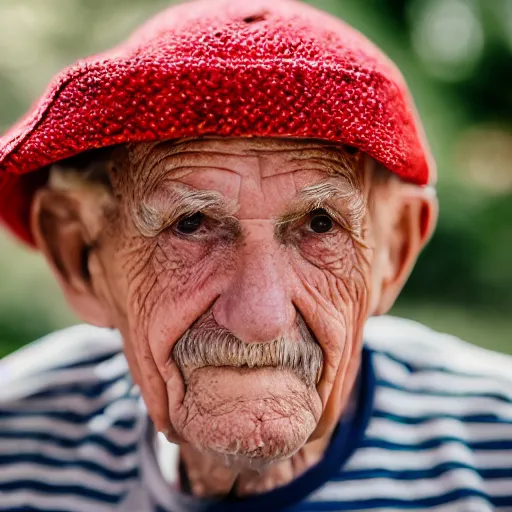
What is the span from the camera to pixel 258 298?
1.33 m

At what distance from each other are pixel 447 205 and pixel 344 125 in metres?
2.76

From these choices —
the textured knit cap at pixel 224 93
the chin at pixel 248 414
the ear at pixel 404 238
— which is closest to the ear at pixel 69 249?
the textured knit cap at pixel 224 93

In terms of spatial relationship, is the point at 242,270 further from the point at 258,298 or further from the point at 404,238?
the point at 404,238

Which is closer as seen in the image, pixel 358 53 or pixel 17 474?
pixel 358 53

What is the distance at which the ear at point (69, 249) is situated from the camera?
1646 millimetres

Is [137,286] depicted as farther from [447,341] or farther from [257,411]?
[447,341]

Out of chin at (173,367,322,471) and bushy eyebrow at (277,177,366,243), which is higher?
bushy eyebrow at (277,177,366,243)

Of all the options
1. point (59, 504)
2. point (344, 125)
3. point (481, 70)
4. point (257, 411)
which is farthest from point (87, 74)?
point (481, 70)

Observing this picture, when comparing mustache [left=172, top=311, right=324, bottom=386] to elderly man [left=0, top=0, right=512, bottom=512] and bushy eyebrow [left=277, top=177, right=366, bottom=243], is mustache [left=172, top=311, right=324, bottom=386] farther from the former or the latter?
bushy eyebrow [left=277, top=177, right=366, bottom=243]

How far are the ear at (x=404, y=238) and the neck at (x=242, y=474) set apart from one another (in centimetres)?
39

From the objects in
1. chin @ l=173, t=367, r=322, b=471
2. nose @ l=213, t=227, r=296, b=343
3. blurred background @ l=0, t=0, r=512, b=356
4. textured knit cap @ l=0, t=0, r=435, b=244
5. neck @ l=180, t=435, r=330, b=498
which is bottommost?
neck @ l=180, t=435, r=330, b=498

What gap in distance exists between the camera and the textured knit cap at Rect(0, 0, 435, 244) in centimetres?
Answer: 130

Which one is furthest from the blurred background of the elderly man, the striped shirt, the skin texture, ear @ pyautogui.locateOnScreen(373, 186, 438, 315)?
the skin texture

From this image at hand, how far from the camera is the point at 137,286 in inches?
59.4
